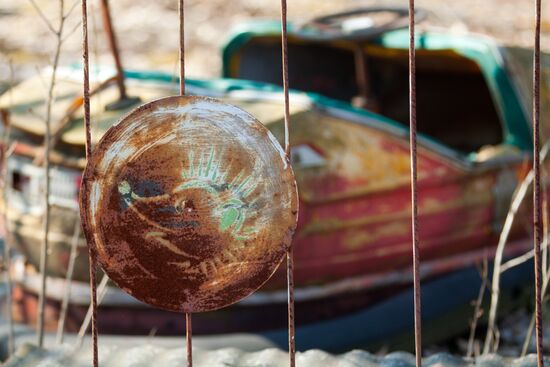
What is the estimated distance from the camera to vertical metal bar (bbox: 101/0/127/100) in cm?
375

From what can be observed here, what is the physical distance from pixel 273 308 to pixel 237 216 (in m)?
2.05

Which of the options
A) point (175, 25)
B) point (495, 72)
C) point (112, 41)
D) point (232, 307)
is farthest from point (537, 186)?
point (175, 25)

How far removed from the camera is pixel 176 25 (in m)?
11.3

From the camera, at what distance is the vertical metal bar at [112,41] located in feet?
12.3

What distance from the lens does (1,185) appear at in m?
3.44

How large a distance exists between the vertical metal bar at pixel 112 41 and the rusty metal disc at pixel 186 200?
1878 millimetres

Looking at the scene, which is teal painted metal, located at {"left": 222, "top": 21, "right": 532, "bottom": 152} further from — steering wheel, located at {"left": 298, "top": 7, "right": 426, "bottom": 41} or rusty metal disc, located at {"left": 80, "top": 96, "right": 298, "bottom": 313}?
rusty metal disc, located at {"left": 80, "top": 96, "right": 298, "bottom": 313}

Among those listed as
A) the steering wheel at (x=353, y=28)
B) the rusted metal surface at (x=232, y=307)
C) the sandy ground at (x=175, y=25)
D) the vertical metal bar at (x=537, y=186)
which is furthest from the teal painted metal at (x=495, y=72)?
the sandy ground at (x=175, y=25)

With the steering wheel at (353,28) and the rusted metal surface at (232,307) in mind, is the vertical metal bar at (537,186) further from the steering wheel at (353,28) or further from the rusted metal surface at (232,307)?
the steering wheel at (353,28)

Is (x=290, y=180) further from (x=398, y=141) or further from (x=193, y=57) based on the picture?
(x=193, y=57)

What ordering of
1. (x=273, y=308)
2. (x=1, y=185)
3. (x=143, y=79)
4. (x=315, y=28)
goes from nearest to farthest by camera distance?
(x=1, y=185) → (x=273, y=308) → (x=143, y=79) → (x=315, y=28)

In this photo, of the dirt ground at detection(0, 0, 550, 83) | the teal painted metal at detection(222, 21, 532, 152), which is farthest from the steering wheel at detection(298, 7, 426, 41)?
the dirt ground at detection(0, 0, 550, 83)

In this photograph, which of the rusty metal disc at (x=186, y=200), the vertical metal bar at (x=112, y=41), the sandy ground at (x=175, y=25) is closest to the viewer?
the rusty metal disc at (x=186, y=200)

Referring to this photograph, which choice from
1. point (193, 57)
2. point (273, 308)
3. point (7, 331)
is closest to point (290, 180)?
point (273, 308)
